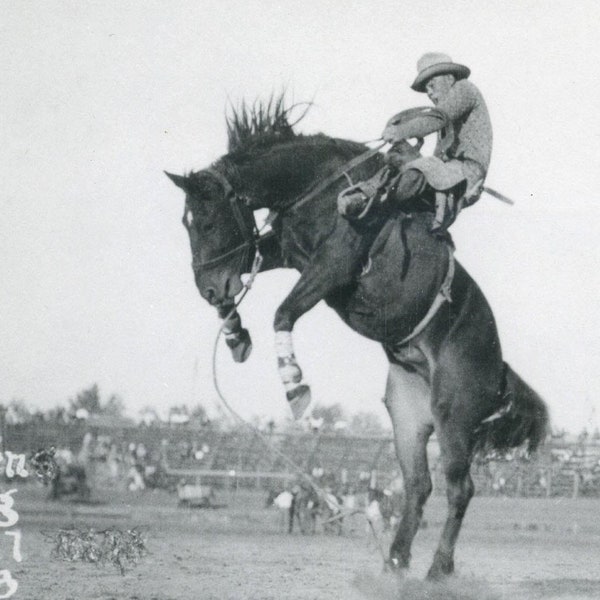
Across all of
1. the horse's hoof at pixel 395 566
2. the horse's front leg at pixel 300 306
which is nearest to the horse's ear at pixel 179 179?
the horse's front leg at pixel 300 306

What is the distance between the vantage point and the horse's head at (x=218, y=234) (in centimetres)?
876

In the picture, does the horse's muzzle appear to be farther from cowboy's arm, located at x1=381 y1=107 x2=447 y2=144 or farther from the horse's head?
cowboy's arm, located at x1=381 y1=107 x2=447 y2=144

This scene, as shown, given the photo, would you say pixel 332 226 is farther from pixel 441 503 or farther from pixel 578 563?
pixel 441 503

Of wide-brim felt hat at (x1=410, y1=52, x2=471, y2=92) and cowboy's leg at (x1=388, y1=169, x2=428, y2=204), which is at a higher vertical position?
wide-brim felt hat at (x1=410, y1=52, x2=471, y2=92)

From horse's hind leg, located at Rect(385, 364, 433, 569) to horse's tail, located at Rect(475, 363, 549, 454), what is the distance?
51 cm

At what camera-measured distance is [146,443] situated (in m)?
32.7

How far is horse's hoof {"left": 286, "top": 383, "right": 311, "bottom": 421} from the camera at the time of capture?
26.9 feet

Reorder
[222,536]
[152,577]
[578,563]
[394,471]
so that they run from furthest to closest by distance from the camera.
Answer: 1. [394,471]
2. [222,536]
3. [578,563]
4. [152,577]

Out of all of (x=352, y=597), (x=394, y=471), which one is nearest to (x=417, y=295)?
(x=352, y=597)

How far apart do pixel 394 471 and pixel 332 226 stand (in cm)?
2420

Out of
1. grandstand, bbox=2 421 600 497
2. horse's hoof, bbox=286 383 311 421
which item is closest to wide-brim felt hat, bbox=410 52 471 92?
horse's hoof, bbox=286 383 311 421

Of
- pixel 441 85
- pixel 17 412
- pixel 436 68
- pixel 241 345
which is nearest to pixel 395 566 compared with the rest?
pixel 241 345

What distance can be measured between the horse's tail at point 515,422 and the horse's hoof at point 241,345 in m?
2.14

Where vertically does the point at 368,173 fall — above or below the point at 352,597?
above
